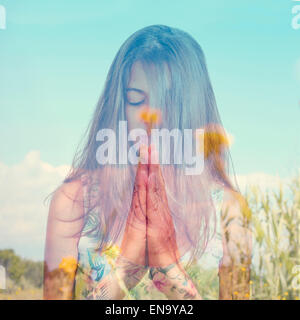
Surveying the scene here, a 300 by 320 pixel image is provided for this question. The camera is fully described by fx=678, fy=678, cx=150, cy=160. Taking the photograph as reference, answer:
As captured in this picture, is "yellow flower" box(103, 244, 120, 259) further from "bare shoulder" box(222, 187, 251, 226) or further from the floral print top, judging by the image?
"bare shoulder" box(222, 187, 251, 226)

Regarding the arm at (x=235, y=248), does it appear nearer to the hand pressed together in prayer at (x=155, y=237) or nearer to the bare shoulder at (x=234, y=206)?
the bare shoulder at (x=234, y=206)

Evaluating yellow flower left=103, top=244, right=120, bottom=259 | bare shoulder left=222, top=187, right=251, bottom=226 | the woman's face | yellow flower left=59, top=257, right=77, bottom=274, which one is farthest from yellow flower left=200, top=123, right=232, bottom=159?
yellow flower left=59, top=257, right=77, bottom=274

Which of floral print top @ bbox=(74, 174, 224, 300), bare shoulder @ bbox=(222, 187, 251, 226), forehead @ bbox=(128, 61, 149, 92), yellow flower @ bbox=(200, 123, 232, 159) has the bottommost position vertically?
floral print top @ bbox=(74, 174, 224, 300)

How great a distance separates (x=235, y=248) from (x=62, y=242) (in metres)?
1.00

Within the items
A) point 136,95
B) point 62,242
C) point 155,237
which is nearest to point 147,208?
point 155,237

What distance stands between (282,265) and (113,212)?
40.4 inches

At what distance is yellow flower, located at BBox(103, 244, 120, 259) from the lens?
3.92 meters

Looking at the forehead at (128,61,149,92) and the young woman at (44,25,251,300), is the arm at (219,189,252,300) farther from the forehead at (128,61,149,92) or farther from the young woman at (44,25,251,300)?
the forehead at (128,61,149,92)

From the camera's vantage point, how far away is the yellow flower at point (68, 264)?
12.8ft

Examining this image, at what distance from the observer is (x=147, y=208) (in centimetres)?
395

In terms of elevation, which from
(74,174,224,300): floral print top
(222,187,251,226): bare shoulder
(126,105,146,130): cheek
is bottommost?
(74,174,224,300): floral print top

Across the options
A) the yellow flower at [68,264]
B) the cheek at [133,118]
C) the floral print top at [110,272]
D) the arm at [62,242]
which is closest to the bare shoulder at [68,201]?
the arm at [62,242]

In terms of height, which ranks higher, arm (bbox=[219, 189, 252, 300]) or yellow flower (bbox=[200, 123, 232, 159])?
yellow flower (bbox=[200, 123, 232, 159])

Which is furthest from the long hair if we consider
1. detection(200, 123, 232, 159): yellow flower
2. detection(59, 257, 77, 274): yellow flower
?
detection(59, 257, 77, 274): yellow flower
